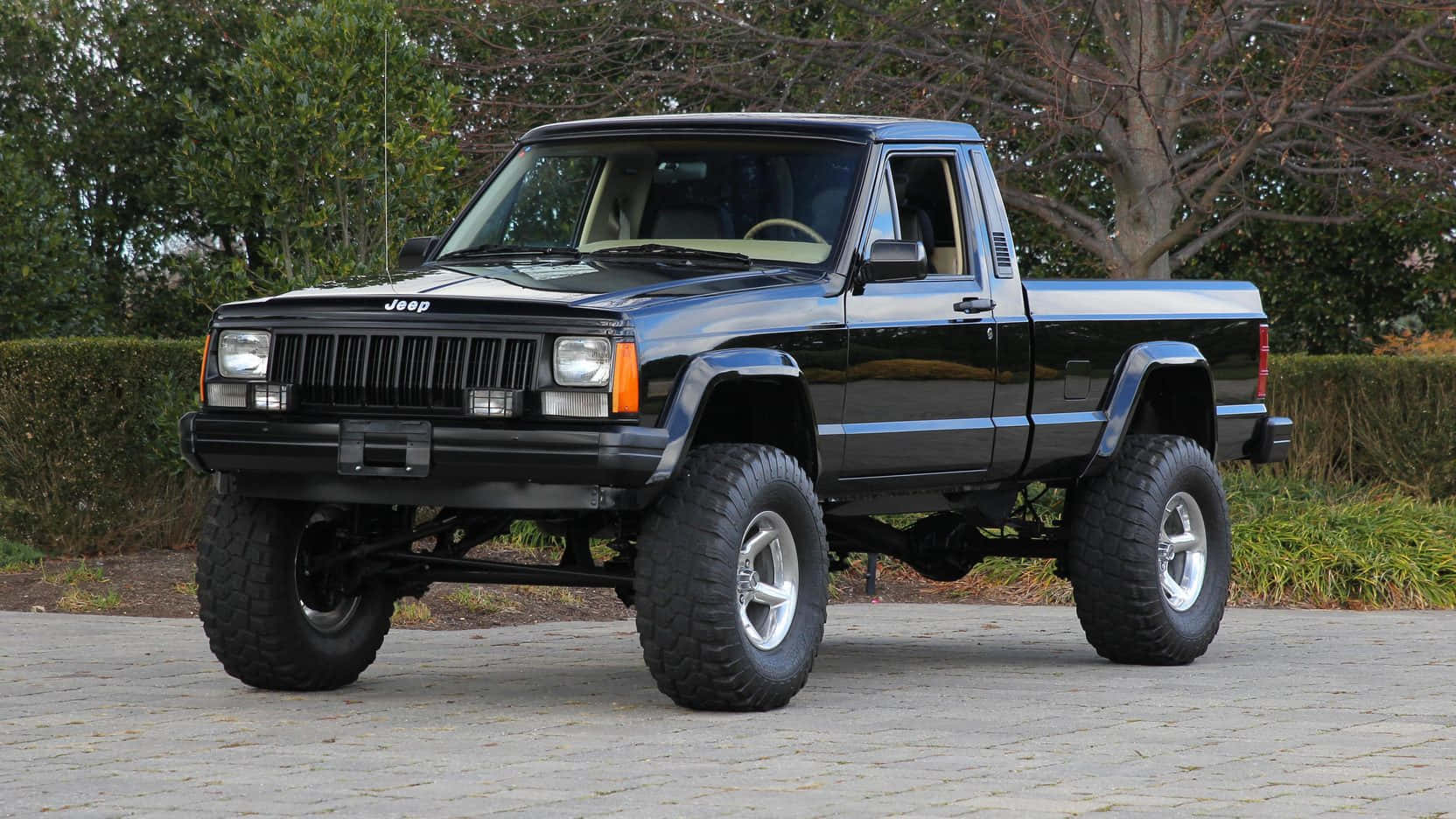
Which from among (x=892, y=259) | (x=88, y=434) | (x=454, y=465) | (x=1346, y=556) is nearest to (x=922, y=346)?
(x=892, y=259)

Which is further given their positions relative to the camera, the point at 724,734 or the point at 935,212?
the point at 935,212

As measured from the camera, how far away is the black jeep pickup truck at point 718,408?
266 inches

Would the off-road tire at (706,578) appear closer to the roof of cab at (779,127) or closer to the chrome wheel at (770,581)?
the chrome wheel at (770,581)

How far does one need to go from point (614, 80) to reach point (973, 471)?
10.1 meters

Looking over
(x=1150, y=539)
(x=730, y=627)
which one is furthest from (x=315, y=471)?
(x=1150, y=539)

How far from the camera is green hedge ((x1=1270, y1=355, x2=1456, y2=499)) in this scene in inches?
591

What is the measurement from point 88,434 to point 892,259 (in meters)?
6.45

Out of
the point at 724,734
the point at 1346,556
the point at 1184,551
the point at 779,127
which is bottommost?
the point at 1346,556

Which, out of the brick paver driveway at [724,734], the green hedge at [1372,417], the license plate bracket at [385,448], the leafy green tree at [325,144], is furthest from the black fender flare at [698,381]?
the green hedge at [1372,417]

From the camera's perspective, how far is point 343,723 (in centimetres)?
692

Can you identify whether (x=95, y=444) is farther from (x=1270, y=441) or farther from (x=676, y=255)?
(x=1270, y=441)

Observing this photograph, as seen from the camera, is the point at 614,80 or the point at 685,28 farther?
the point at 614,80

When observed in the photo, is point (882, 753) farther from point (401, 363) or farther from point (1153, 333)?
point (1153, 333)

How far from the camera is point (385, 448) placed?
6746mm
